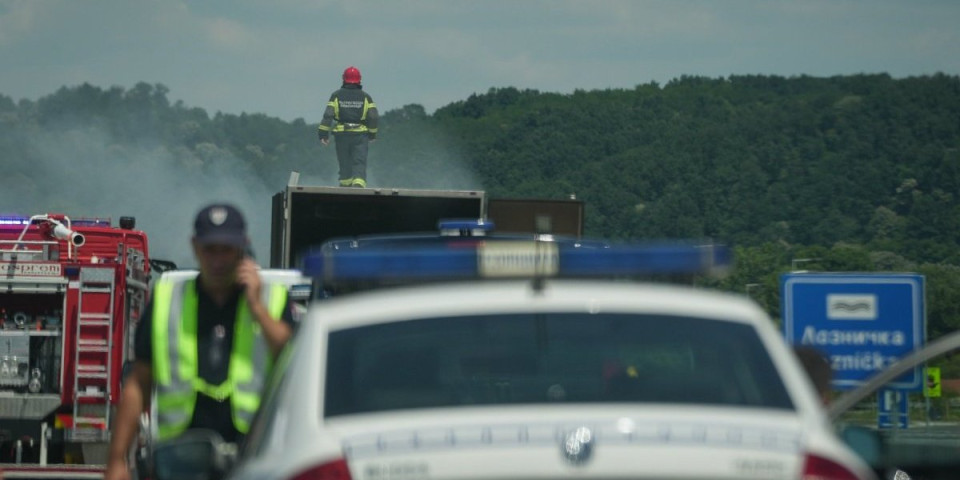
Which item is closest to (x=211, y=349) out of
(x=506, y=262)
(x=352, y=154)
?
(x=506, y=262)

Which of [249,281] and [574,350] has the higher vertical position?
[249,281]

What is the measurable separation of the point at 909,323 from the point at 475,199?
7821mm

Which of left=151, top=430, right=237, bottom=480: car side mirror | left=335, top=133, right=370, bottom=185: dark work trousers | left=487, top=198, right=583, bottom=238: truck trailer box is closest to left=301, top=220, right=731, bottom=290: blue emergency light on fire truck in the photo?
left=151, top=430, right=237, bottom=480: car side mirror

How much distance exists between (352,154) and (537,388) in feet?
63.3

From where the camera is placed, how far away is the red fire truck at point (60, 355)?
15.6 m

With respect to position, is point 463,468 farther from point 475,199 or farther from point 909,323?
point 475,199

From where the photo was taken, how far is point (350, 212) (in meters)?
18.7

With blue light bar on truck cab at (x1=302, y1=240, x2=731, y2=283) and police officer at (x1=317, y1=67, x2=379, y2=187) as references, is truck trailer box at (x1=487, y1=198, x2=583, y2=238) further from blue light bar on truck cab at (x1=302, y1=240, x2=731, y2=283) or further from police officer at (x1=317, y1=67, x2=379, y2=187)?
blue light bar on truck cab at (x1=302, y1=240, x2=731, y2=283)

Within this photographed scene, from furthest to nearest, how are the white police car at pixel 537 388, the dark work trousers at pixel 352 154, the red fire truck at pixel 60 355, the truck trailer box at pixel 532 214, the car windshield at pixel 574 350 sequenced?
the dark work trousers at pixel 352 154 < the truck trailer box at pixel 532 214 < the red fire truck at pixel 60 355 < the car windshield at pixel 574 350 < the white police car at pixel 537 388

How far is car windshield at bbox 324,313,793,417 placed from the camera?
173 inches

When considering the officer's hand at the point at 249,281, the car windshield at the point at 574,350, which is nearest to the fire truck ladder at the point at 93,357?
the officer's hand at the point at 249,281

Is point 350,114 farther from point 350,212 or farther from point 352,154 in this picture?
point 350,212

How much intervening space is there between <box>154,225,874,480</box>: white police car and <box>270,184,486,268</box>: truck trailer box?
42.1ft

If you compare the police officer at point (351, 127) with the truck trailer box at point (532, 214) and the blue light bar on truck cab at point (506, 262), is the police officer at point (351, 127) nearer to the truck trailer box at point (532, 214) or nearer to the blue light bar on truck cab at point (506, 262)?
the truck trailer box at point (532, 214)
